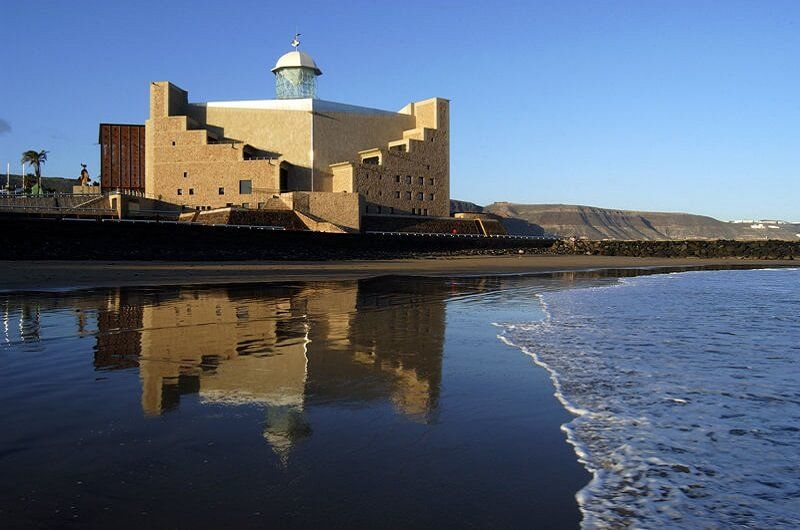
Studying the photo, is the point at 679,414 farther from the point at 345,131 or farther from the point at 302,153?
the point at 345,131

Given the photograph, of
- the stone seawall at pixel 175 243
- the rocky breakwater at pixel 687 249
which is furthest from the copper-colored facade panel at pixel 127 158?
the rocky breakwater at pixel 687 249

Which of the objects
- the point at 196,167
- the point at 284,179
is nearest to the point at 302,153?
the point at 284,179

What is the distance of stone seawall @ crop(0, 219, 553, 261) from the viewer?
32906 millimetres

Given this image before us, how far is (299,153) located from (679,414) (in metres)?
62.0

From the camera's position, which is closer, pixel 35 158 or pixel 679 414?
pixel 679 414

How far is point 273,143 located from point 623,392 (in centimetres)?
6234

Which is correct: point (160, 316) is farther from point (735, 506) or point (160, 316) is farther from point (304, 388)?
point (735, 506)

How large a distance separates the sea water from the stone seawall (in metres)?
29.4

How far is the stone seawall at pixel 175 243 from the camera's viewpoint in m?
32.9

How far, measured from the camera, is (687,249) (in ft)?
232

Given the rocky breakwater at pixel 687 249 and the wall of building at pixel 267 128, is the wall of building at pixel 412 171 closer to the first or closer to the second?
the wall of building at pixel 267 128

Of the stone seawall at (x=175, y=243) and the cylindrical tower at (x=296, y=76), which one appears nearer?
the stone seawall at (x=175, y=243)

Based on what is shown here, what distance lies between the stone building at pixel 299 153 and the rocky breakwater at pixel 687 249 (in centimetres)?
1746

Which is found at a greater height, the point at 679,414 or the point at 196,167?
the point at 196,167
